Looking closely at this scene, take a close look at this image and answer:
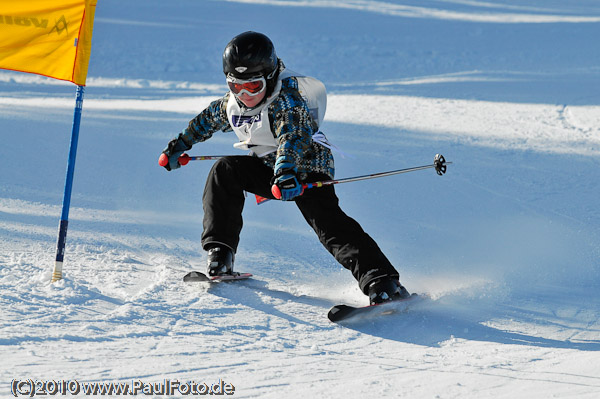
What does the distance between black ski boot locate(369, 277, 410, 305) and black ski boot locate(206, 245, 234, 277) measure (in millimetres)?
812

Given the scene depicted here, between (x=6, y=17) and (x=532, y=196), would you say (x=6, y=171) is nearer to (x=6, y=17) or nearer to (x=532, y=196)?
(x=6, y=17)

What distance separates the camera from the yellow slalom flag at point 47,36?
364cm

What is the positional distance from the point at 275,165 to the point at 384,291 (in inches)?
33.4

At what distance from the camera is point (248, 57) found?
11.9ft

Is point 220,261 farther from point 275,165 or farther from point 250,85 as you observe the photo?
point 250,85

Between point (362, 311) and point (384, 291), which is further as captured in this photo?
point (384, 291)

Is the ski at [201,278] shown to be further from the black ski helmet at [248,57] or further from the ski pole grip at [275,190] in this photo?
the black ski helmet at [248,57]

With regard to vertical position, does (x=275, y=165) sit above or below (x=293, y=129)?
below

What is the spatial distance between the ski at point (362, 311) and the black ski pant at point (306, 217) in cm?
15

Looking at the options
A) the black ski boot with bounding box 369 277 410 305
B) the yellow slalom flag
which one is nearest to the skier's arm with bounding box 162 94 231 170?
the yellow slalom flag

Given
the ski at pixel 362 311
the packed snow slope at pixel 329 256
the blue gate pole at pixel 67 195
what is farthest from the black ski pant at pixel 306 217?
the blue gate pole at pixel 67 195

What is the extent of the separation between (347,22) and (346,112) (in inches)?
342

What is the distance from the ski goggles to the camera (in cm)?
368

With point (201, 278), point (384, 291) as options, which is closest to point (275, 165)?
point (201, 278)
